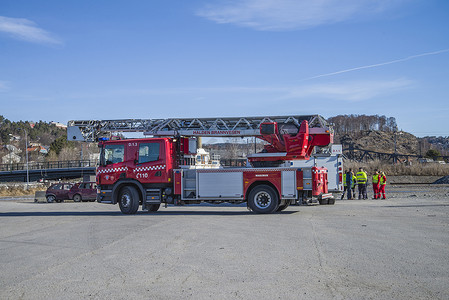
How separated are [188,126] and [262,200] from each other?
18.6 feet

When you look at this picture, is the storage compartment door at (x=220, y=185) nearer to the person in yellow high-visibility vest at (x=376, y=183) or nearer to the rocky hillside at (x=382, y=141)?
the person in yellow high-visibility vest at (x=376, y=183)

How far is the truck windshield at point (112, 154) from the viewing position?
1812 cm

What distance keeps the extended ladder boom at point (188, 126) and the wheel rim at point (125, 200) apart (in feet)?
9.12

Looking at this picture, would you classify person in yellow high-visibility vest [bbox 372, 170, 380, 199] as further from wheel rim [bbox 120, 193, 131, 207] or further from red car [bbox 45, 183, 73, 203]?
red car [bbox 45, 183, 73, 203]

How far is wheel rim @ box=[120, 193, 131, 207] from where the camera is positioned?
1805 centimetres

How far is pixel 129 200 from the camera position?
1803 centimetres

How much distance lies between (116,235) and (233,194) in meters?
5.86

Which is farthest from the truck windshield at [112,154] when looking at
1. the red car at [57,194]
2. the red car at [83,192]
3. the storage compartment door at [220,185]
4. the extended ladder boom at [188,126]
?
the red car at [57,194]

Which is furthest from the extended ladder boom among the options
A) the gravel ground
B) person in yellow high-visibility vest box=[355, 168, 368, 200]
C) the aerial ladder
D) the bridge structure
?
the bridge structure

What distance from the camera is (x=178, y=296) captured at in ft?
20.9

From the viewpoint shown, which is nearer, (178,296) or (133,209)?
(178,296)

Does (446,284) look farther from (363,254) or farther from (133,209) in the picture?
(133,209)

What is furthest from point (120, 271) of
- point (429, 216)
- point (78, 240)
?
point (429, 216)

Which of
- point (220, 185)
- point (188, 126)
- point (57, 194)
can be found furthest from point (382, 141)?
point (220, 185)
